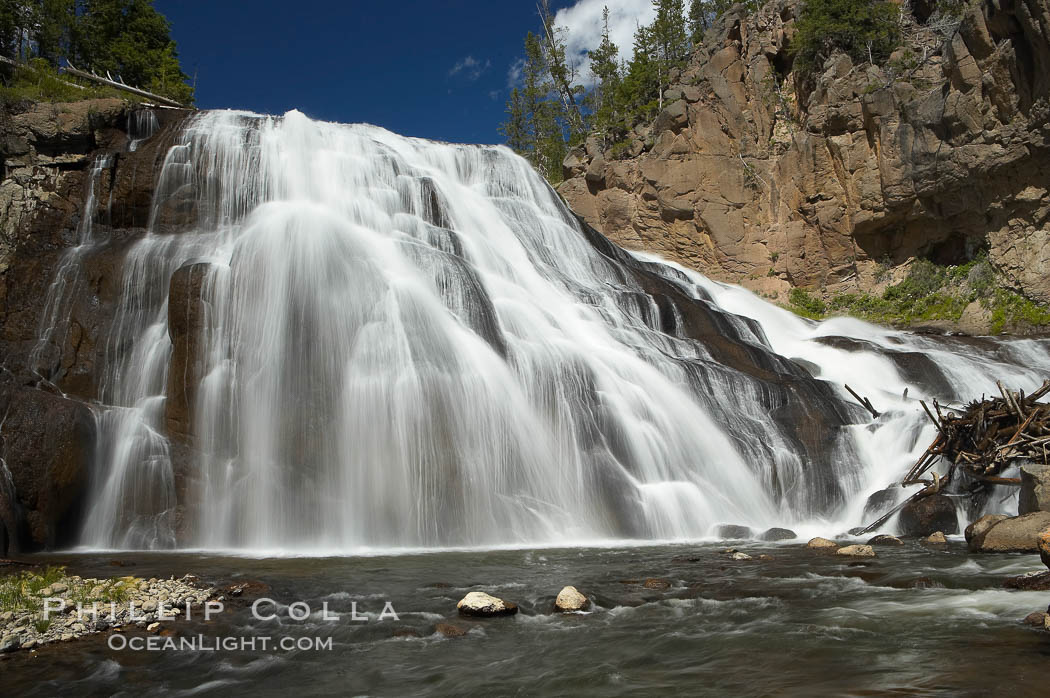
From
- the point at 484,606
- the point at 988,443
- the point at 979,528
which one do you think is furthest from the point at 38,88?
the point at 988,443

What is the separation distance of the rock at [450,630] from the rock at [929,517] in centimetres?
786

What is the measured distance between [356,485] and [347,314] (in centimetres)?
348

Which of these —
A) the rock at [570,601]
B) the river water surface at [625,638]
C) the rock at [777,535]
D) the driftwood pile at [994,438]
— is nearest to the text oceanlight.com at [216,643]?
the river water surface at [625,638]

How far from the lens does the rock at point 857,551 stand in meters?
9.29

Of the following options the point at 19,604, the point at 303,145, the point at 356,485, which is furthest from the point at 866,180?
the point at 19,604

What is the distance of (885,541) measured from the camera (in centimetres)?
1038

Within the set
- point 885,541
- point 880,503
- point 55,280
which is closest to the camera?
point 885,541

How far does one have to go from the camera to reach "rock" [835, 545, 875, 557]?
30.5 ft

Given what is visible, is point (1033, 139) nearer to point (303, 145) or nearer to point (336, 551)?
point (303, 145)

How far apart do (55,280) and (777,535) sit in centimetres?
1455

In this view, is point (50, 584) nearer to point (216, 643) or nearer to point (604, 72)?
point (216, 643)

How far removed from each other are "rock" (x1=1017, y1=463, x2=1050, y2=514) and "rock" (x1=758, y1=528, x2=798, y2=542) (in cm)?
311

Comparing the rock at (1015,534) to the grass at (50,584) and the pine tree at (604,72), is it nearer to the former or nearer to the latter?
the grass at (50,584)

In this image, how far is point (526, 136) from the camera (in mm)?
50844
